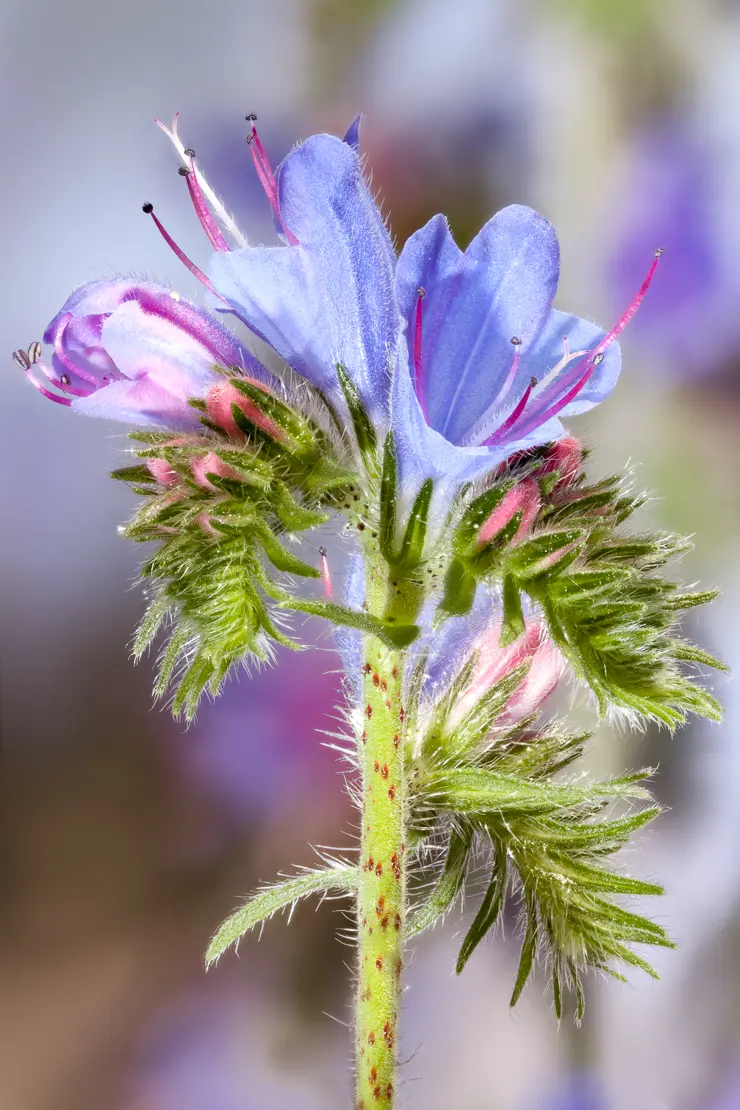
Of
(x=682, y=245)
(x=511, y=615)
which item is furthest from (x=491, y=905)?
(x=682, y=245)

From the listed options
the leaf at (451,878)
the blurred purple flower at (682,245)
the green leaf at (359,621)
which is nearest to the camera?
the green leaf at (359,621)

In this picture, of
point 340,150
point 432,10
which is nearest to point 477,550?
point 340,150

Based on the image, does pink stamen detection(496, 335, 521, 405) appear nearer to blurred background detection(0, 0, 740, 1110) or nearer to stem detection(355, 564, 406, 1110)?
stem detection(355, 564, 406, 1110)

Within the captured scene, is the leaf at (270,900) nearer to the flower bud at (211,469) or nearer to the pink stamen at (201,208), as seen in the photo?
the flower bud at (211,469)

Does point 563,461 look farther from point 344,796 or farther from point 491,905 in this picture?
point 344,796

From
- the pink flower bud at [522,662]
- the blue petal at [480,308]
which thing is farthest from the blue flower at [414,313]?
the pink flower bud at [522,662]

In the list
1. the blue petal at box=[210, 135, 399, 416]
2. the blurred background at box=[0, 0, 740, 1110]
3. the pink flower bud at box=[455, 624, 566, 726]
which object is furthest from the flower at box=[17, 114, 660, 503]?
the blurred background at box=[0, 0, 740, 1110]
